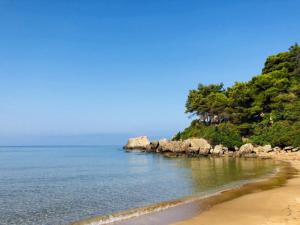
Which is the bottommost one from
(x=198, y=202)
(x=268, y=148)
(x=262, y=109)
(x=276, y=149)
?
(x=198, y=202)

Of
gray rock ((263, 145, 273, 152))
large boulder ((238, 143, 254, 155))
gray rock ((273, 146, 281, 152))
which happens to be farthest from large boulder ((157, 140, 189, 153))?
gray rock ((273, 146, 281, 152))

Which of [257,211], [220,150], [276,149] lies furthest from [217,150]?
[257,211]

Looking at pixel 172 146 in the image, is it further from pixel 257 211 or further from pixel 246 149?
pixel 257 211

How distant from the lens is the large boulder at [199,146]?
62.2 meters

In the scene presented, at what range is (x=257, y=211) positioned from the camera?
Result: 1609 centimetres

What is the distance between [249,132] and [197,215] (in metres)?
54.1

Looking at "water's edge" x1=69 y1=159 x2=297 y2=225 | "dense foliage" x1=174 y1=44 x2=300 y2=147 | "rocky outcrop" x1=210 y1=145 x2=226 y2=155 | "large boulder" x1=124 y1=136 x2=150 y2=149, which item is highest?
"dense foliage" x1=174 y1=44 x2=300 y2=147

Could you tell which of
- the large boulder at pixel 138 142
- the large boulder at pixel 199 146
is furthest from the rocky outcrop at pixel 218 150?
the large boulder at pixel 138 142

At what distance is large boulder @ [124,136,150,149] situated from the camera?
338 ft

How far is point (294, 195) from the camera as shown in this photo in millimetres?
19609

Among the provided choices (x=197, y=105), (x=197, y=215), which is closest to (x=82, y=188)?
(x=197, y=215)

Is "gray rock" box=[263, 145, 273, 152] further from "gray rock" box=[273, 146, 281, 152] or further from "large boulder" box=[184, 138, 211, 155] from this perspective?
"large boulder" box=[184, 138, 211, 155]

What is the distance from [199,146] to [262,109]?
47.6ft

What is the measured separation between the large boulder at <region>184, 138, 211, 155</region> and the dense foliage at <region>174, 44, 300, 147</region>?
2184 mm
